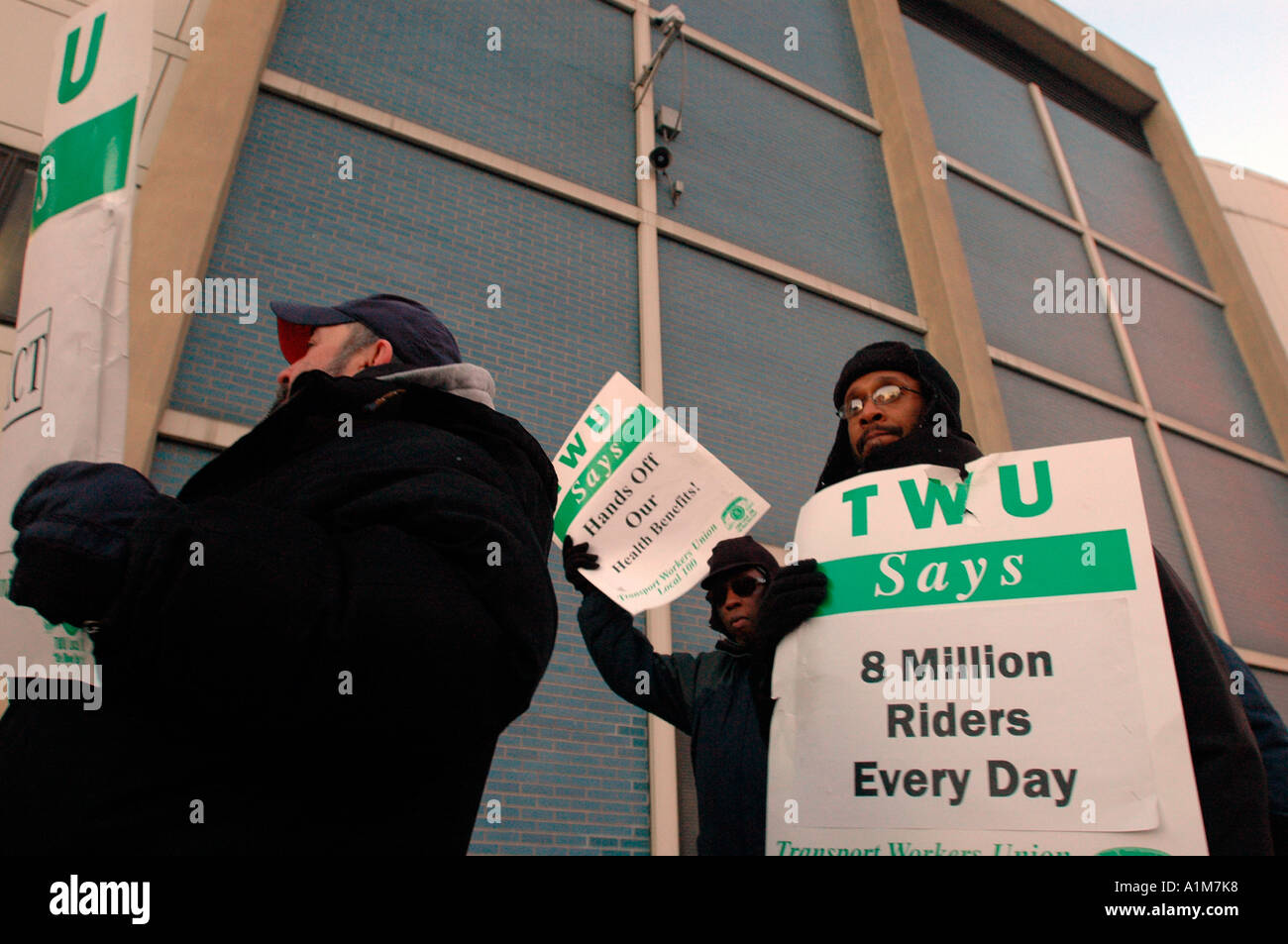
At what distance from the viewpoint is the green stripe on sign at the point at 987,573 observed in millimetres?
1354

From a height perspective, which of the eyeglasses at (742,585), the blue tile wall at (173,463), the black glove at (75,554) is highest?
the blue tile wall at (173,463)

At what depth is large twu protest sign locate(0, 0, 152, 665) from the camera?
0.91 m

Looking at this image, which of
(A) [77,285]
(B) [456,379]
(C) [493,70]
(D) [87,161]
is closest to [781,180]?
(C) [493,70]

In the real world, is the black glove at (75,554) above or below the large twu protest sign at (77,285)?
below

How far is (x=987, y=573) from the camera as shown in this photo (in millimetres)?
1400

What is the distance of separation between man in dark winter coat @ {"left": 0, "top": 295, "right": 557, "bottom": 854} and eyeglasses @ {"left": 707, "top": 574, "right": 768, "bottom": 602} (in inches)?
59.2

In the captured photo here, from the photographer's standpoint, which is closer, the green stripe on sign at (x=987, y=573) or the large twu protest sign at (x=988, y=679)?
the large twu protest sign at (x=988, y=679)

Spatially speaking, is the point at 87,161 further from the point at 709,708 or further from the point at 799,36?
the point at 799,36

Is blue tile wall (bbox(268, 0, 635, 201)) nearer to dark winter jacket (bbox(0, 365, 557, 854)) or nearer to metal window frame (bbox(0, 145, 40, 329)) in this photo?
metal window frame (bbox(0, 145, 40, 329))

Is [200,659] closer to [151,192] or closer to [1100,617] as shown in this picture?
[1100,617]

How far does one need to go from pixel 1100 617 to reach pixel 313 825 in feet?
4.04

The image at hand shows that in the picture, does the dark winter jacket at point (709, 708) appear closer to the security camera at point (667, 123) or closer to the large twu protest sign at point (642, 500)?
the large twu protest sign at point (642, 500)

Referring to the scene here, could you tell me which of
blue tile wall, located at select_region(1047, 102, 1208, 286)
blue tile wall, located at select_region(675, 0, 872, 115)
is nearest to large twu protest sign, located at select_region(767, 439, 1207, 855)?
blue tile wall, located at select_region(675, 0, 872, 115)

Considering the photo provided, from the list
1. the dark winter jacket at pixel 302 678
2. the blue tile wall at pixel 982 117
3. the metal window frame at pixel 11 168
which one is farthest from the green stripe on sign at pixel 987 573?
the blue tile wall at pixel 982 117
